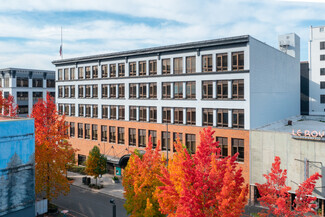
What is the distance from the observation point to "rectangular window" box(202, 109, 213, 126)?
3741 cm

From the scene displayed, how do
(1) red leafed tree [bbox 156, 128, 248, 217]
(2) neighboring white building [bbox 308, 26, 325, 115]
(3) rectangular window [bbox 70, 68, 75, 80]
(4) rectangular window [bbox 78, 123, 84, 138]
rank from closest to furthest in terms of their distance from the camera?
(1) red leafed tree [bbox 156, 128, 248, 217] < (4) rectangular window [bbox 78, 123, 84, 138] < (3) rectangular window [bbox 70, 68, 75, 80] < (2) neighboring white building [bbox 308, 26, 325, 115]

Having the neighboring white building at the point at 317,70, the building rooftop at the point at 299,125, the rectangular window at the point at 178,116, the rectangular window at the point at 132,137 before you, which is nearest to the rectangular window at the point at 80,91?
the rectangular window at the point at 132,137

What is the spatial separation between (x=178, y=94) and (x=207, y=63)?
606 centimetres

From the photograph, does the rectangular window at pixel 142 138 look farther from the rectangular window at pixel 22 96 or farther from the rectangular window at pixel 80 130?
the rectangular window at pixel 22 96

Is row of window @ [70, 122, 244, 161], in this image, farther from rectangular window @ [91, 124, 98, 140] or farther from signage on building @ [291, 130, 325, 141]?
signage on building @ [291, 130, 325, 141]

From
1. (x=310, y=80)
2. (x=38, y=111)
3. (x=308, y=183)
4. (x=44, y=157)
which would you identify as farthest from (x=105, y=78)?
(x=310, y=80)

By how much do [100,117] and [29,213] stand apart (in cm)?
2413

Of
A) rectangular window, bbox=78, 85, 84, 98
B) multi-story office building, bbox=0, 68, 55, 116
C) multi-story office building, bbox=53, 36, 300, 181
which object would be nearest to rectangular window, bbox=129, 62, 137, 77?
multi-story office building, bbox=53, 36, 300, 181

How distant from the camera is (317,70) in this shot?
60156mm

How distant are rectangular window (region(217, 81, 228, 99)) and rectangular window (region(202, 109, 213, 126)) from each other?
230 centimetres

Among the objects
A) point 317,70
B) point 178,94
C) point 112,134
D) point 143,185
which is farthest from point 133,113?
point 317,70

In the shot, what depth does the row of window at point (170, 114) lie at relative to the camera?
3562cm

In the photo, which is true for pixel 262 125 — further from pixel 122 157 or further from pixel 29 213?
pixel 29 213

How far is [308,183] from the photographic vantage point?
1848 centimetres
